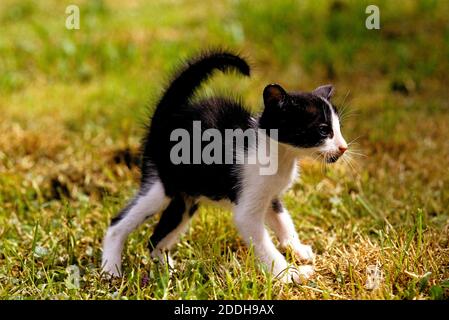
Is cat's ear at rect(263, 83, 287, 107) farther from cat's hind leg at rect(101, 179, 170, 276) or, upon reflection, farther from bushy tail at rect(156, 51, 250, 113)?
cat's hind leg at rect(101, 179, 170, 276)

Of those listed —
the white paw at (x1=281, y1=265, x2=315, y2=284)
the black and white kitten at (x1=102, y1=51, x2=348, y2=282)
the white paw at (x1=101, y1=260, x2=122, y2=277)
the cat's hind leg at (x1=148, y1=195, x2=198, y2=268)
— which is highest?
the black and white kitten at (x1=102, y1=51, x2=348, y2=282)

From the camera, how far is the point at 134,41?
7.73 meters

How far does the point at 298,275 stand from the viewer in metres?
3.22

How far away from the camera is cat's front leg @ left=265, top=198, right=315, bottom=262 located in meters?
3.57

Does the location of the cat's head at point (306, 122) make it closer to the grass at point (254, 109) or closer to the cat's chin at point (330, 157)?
the cat's chin at point (330, 157)

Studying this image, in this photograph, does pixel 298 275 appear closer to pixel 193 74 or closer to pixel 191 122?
pixel 191 122

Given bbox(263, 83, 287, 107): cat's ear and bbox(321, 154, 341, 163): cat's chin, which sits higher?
bbox(263, 83, 287, 107): cat's ear

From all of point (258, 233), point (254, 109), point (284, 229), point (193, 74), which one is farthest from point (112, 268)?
point (254, 109)

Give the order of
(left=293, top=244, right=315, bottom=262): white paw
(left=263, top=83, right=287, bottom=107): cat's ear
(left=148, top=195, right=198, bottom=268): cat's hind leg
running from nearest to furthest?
(left=263, top=83, right=287, bottom=107): cat's ear, (left=293, top=244, right=315, bottom=262): white paw, (left=148, top=195, right=198, bottom=268): cat's hind leg

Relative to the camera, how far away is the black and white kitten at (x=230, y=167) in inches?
123

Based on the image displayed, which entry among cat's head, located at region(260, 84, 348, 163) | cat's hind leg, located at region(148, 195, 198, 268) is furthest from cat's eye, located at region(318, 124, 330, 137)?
cat's hind leg, located at region(148, 195, 198, 268)

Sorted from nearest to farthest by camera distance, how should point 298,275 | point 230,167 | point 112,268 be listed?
1. point 298,275
2. point 230,167
3. point 112,268

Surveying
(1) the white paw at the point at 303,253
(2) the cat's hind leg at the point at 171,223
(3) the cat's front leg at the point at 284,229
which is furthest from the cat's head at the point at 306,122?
(2) the cat's hind leg at the point at 171,223

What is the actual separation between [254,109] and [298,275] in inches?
67.1
